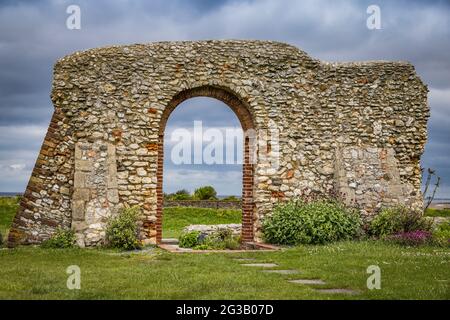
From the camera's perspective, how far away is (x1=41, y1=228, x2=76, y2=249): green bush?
43.2 ft

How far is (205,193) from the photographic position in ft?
108

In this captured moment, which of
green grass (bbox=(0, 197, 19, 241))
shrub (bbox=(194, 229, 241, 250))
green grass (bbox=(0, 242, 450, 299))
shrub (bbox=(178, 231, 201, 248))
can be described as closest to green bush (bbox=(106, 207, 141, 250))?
green grass (bbox=(0, 242, 450, 299))

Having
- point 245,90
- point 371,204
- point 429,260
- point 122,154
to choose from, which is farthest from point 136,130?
point 429,260

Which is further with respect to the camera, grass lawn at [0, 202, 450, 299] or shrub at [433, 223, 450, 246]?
shrub at [433, 223, 450, 246]

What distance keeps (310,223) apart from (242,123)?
329cm

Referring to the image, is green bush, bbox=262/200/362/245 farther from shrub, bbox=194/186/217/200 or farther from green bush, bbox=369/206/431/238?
shrub, bbox=194/186/217/200

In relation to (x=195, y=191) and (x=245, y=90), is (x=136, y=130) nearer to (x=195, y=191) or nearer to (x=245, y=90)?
(x=245, y=90)

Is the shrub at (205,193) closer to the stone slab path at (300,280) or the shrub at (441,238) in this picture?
the shrub at (441,238)

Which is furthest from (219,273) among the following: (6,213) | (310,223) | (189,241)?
(6,213)

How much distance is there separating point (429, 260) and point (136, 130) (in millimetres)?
7313

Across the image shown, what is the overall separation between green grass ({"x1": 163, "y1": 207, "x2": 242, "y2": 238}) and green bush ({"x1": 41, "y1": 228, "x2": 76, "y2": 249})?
1066 cm

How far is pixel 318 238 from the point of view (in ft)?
44.9

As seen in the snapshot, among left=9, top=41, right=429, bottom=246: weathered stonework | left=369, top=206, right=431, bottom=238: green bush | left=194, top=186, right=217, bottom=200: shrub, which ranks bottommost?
left=369, top=206, right=431, bottom=238: green bush

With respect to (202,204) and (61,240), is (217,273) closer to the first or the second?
(61,240)
